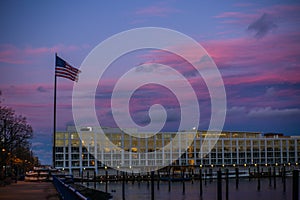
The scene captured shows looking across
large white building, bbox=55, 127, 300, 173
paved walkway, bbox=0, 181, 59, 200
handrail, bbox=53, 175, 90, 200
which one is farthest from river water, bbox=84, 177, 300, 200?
handrail, bbox=53, 175, 90, 200

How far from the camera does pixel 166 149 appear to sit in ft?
555

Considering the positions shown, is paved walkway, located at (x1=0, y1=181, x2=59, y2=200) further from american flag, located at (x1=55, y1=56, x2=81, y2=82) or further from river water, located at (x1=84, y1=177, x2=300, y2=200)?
river water, located at (x1=84, y1=177, x2=300, y2=200)

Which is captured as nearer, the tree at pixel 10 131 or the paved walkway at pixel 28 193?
the paved walkway at pixel 28 193

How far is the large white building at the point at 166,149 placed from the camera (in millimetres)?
157875

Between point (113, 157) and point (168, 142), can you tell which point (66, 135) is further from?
point (168, 142)

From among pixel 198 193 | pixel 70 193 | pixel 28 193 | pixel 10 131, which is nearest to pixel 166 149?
pixel 198 193

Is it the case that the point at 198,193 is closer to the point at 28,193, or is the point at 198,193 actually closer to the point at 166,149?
the point at 28,193

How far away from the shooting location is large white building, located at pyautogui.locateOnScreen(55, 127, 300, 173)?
158 m

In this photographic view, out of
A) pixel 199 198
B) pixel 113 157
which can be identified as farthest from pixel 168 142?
pixel 199 198

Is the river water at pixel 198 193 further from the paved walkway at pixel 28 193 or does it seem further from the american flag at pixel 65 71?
the paved walkway at pixel 28 193

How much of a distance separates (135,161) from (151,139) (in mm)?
9447

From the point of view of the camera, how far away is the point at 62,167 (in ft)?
508

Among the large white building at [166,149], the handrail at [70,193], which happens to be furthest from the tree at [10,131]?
the large white building at [166,149]

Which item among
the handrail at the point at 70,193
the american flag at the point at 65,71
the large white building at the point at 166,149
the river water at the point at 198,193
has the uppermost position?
the american flag at the point at 65,71
